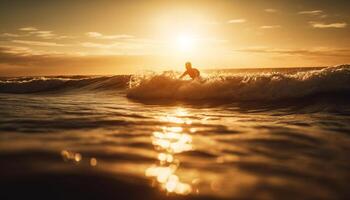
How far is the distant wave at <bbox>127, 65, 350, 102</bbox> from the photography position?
10273 mm

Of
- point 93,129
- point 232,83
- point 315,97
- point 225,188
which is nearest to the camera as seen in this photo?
point 225,188

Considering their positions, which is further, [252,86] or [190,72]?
[190,72]

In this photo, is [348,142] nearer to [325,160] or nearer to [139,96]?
[325,160]

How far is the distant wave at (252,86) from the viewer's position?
10.3 meters

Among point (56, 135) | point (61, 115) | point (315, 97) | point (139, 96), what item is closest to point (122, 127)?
Result: point (56, 135)

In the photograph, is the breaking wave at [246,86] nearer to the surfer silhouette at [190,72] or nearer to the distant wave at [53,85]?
the surfer silhouette at [190,72]

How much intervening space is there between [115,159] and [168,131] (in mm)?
1942

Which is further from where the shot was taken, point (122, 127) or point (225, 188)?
point (122, 127)

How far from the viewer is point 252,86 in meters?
11.1

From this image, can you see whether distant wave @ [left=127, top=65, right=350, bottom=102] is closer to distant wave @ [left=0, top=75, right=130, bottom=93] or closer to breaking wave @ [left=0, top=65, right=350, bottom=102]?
breaking wave @ [left=0, top=65, right=350, bottom=102]

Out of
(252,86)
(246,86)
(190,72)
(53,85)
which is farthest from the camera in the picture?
(53,85)

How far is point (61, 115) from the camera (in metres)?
7.01

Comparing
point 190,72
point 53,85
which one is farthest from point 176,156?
point 53,85

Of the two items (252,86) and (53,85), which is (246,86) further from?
(53,85)
